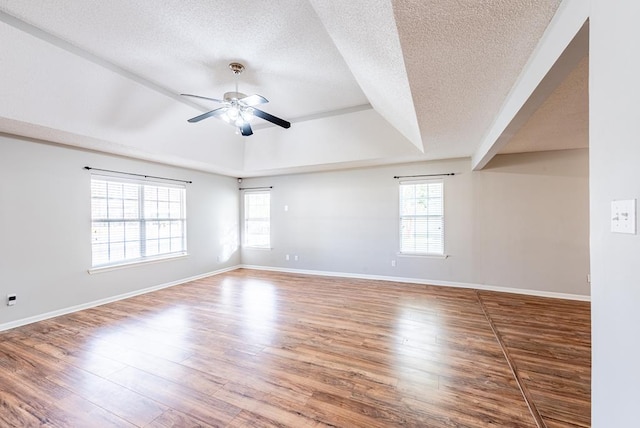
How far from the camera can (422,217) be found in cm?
521

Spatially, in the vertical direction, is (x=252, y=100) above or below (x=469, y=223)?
above

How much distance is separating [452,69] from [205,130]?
4050 millimetres

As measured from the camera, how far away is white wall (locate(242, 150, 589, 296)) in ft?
14.1

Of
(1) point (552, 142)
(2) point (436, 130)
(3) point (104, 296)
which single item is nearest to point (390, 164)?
(2) point (436, 130)

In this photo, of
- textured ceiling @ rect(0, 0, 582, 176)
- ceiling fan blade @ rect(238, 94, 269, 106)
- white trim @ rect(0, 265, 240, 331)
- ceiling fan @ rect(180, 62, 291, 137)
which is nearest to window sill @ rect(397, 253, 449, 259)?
textured ceiling @ rect(0, 0, 582, 176)

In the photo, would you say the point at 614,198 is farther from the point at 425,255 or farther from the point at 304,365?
the point at 425,255

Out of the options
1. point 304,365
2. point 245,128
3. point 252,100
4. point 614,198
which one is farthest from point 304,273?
point 614,198

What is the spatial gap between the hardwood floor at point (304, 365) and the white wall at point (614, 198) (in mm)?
1018

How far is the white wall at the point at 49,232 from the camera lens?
3.30 m

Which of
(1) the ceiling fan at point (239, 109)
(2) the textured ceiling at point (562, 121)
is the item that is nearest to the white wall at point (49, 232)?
(1) the ceiling fan at point (239, 109)

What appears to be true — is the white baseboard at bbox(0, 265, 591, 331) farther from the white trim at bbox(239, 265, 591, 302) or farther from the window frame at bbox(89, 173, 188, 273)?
the window frame at bbox(89, 173, 188, 273)

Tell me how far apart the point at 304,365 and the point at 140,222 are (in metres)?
4.11

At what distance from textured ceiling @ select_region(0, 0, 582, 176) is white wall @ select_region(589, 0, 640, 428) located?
540 millimetres

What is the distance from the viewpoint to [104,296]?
4211 millimetres
